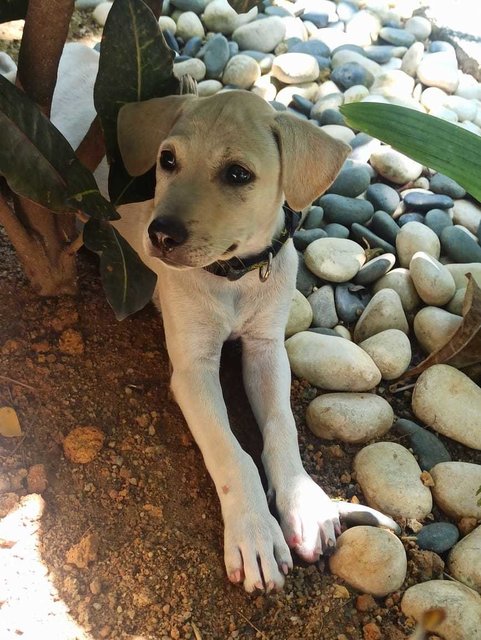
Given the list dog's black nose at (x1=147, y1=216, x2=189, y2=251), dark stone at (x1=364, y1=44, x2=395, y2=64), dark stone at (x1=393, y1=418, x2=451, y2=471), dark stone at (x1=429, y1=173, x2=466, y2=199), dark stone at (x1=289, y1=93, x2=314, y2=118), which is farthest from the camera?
dark stone at (x1=364, y1=44, x2=395, y2=64)

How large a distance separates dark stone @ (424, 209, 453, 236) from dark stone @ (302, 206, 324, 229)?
0.64 m

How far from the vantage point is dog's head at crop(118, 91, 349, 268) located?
2416mm

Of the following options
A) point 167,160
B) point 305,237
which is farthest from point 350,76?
point 167,160

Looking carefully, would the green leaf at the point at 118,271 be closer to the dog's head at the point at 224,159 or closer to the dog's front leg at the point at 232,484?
the dog's head at the point at 224,159

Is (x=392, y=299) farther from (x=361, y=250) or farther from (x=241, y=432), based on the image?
(x=241, y=432)

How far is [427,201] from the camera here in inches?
168

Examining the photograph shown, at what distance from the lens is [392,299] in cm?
355

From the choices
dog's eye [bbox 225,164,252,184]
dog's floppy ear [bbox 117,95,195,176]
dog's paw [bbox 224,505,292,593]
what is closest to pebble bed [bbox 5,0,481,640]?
dog's paw [bbox 224,505,292,593]

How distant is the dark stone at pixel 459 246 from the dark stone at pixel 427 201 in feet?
0.82

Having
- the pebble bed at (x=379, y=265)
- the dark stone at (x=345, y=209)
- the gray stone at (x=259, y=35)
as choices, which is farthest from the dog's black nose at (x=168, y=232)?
the gray stone at (x=259, y=35)

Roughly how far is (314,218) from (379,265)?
54 centimetres

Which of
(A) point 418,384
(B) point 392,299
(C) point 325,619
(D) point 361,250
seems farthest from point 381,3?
(C) point 325,619

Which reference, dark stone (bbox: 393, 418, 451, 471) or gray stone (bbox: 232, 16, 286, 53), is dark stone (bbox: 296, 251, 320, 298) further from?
gray stone (bbox: 232, 16, 286, 53)

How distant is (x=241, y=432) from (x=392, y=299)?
110 centimetres
